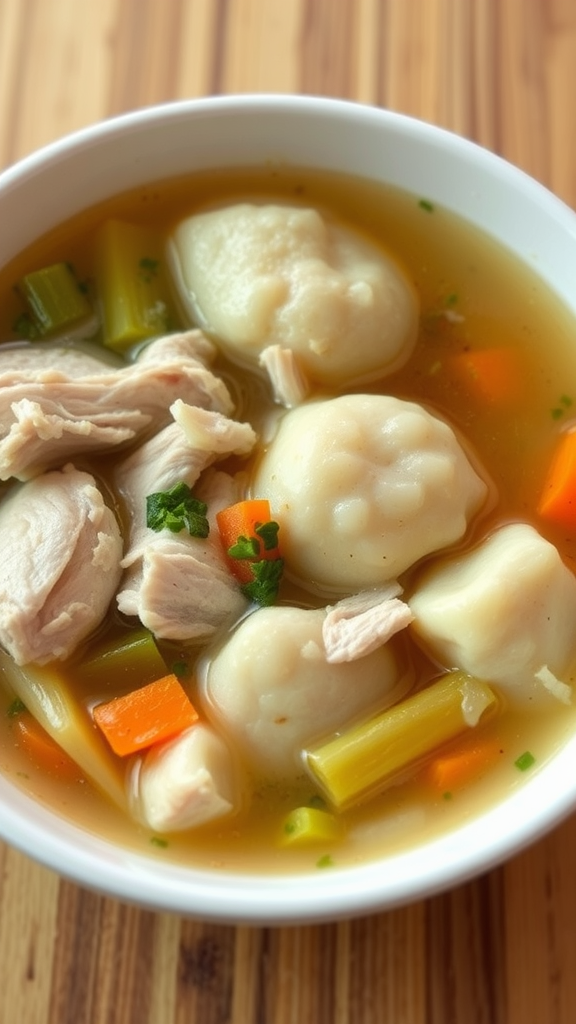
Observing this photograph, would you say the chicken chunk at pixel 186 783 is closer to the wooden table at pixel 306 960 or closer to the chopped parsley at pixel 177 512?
the wooden table at pixel 306 960

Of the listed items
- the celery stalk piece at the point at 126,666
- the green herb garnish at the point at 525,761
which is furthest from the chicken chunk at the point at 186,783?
the green herb garnish at the point at 525,761

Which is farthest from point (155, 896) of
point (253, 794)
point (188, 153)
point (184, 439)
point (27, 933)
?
point (188, 153)

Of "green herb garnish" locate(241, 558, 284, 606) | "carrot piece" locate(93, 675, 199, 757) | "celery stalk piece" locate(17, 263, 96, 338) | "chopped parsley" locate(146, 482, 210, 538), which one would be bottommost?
"carrot piece" locate(93, 675, 199, 757)

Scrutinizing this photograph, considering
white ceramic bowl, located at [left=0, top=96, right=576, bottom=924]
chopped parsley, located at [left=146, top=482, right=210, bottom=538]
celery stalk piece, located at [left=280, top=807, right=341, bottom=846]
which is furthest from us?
chopped parsley, located at [left=146, top=482, right=210, bottom=538]

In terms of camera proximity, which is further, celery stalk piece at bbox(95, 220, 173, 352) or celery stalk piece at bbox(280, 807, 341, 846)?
celery stalk piece at bbox(95, 220, 173, 352)

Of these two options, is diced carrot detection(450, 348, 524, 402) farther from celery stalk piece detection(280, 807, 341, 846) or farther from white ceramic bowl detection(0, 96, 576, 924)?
celery stalk piece detection(280, 807, 341, 846)

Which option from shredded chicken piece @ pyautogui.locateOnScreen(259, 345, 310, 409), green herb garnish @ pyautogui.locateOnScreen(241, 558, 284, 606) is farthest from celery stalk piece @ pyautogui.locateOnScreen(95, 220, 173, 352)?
green herb garnish @ pyautogui.locateOnScreen(241, 558, 284, 606)
